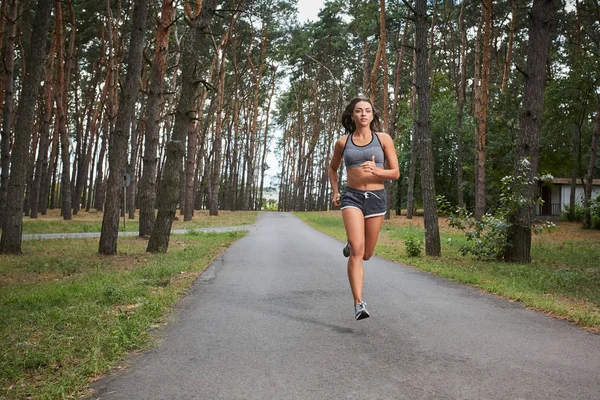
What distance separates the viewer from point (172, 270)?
9.25 metres

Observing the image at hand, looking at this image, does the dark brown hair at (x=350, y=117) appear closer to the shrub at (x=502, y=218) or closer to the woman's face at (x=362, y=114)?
the woman's face at (x=362, y=114)

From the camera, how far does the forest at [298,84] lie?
12.5m

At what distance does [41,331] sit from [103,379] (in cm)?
179

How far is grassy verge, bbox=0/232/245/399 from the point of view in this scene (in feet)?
12.2

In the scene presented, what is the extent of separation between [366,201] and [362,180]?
22 centimetres

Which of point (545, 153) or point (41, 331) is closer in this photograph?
point (41, 331)

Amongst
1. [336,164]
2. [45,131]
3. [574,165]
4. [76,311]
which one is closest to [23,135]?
[76,311]

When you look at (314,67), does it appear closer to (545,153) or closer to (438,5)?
(438,5)

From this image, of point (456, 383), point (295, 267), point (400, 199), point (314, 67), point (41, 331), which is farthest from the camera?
point (314, 67)

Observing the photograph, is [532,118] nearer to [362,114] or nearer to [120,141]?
[362,114]

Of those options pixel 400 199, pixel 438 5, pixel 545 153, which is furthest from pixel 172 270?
pixel 400 199

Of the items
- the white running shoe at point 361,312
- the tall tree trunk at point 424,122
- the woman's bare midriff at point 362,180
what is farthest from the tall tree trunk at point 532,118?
the white running shoe at point 361,312

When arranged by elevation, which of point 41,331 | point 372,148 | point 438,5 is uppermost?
point 438,5

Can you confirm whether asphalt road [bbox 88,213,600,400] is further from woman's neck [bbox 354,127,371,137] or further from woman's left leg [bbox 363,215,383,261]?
woman's neck [bbox 354,127,371,137]
